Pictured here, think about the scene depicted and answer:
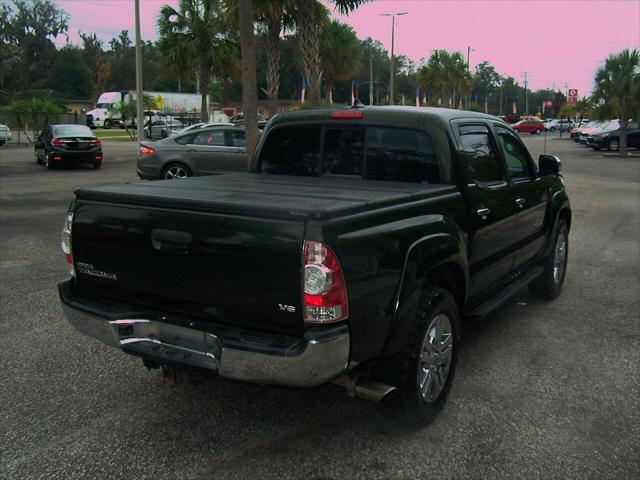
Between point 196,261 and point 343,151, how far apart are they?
185 centimetres

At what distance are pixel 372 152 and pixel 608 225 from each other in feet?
26.8

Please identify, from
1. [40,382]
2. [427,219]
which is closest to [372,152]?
[427,219]

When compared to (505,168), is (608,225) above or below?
below

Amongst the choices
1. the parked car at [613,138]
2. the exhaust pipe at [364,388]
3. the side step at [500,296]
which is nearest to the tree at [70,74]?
the parked car at [613,138]

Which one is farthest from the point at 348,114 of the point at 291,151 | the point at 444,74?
the point at 444,74

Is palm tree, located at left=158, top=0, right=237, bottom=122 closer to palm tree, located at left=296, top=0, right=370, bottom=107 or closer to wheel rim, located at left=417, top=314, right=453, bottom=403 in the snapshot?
palm tree, located at left=296, top=0, right=370, bottom=107

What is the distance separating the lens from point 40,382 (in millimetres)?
4320

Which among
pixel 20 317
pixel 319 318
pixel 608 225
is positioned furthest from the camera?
pixel 608 225

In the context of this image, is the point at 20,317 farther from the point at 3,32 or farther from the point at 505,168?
the point at 3,32

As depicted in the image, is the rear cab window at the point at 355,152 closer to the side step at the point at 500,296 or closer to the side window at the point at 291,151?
the side window at the point at 291,151

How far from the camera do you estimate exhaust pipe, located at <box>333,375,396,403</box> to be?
3.28 m

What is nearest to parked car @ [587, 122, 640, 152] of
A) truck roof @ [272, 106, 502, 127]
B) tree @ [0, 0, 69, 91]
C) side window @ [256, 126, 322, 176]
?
truck roof @ [272, 106, 502, 127]

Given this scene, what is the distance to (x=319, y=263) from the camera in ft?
9.56

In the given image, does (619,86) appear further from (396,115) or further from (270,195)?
(270,195)
